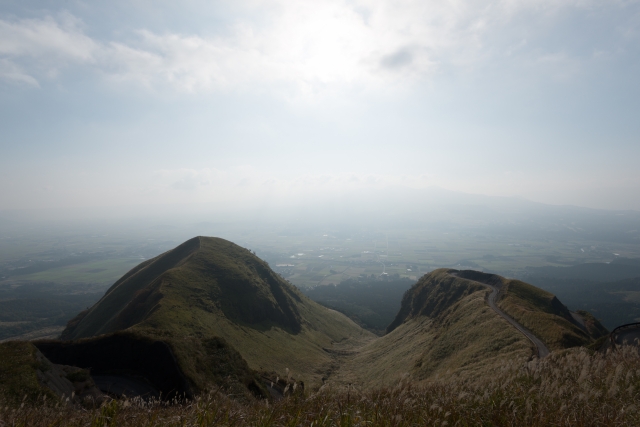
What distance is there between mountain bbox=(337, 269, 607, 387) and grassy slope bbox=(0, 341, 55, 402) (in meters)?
20.3

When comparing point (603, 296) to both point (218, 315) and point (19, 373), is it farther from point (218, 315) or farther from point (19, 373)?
point (19, 373)

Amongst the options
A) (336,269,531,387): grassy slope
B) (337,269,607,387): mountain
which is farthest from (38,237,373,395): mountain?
(337,269,607,387): mountain

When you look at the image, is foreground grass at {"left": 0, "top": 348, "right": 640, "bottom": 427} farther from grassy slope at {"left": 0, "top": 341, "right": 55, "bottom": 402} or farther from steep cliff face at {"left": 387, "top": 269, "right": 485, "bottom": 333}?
steep cliff face at {"left": 387, "top": 269, "right": 485, "bottom": 333}

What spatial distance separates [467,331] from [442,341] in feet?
16.5

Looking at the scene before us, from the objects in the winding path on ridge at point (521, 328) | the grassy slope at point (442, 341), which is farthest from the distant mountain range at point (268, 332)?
the grassy slope at point (442, 341)

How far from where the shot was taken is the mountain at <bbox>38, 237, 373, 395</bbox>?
87.1 ft

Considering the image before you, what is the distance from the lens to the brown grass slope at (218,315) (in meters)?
43.2

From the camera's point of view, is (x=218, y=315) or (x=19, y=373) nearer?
(x=19, y=373)

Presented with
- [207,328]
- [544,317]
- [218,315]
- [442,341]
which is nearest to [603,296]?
[442,341]

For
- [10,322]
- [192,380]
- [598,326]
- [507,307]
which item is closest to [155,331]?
[192,380]

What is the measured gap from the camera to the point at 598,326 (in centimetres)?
5419

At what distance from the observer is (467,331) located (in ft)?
149

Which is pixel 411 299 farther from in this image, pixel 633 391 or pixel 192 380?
pixel 633 391

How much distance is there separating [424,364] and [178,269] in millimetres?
53740
